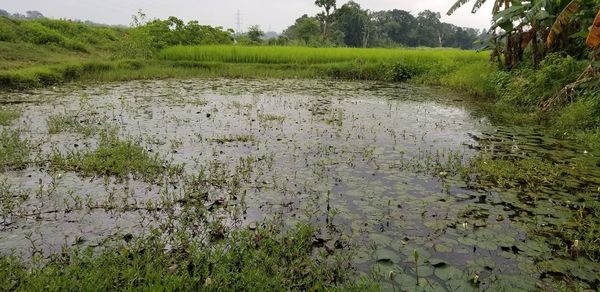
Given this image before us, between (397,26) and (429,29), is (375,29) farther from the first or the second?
(429,29)

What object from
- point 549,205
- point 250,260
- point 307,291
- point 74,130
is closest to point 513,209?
point 549,205

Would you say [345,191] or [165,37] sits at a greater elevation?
[165,37]

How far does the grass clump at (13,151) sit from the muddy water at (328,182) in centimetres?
19

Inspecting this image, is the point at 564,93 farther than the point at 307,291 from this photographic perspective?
Yes

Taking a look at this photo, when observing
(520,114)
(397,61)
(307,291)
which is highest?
(397,61)

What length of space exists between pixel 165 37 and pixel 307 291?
2130cm

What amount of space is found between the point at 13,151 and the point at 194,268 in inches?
170

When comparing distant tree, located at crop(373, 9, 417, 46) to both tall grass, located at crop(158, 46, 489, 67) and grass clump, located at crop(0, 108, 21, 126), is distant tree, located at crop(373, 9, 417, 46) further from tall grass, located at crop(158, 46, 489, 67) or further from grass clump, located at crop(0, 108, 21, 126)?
grass clump, located at crop(0, 108, 21, 126)

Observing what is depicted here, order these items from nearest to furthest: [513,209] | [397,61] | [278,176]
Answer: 1. [513,209]
2. [278,176]
3. [397,61]

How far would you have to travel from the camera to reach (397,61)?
18.6 meters

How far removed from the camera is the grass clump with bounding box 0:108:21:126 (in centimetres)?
770

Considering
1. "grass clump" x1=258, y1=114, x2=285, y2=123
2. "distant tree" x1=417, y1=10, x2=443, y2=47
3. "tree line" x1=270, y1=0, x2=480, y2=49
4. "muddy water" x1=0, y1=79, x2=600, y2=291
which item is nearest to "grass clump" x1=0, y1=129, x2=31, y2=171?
"muddy water" x1=0, y1=79, x2=600, y2=291

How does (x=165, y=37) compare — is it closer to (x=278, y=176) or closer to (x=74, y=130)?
(x=74, y=130)

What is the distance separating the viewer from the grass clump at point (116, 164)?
532 centimetres
